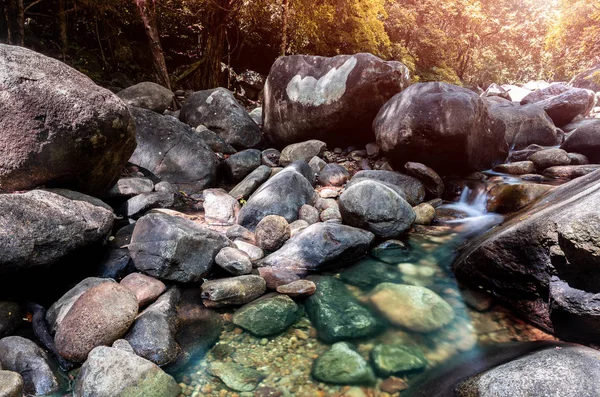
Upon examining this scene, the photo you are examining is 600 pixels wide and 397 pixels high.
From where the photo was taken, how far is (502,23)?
24109 mm

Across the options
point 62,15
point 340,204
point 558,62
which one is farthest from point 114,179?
point 558,62

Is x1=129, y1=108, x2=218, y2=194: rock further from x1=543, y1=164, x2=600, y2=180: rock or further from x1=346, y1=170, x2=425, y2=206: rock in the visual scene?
x1=543, y1=164, x2=600, y2=180: rock

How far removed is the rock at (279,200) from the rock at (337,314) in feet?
4.52

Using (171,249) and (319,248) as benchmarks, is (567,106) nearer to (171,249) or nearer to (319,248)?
(319,248)

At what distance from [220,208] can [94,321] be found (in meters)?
2.65

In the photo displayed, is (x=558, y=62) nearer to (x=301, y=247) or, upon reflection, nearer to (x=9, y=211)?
(x=301, y=247)

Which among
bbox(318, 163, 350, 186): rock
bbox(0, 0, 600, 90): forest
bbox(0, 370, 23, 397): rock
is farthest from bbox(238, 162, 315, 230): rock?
bbox(0, 0, 600, 90): forest

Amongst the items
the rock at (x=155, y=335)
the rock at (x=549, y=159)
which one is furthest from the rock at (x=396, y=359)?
the rock at (x=549, y=159)

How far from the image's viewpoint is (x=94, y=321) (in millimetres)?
2588

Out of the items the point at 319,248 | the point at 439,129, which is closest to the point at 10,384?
the point at 319,248

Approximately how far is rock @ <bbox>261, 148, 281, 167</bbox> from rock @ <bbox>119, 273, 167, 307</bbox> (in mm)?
4036

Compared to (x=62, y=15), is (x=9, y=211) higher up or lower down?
lower down

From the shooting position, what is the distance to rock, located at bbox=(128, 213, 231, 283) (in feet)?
11.2

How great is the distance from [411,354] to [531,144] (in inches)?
310
